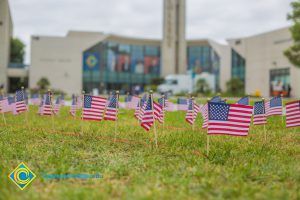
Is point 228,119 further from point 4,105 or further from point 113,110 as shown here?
point 4,105

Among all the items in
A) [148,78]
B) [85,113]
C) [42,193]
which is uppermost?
[148,78]

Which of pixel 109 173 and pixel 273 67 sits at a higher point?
pixel 273 67

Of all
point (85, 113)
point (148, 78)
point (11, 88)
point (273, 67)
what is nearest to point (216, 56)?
point (148, 78)

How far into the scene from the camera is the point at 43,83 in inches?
2456

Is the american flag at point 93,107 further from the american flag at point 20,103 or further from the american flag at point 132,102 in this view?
the american flag at point 132,102

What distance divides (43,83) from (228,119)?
57.8 metres

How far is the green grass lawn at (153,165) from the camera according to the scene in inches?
204

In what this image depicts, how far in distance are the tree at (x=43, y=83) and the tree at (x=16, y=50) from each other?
1621 centimetres

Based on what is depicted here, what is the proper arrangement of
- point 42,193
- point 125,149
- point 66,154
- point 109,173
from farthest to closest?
point 125,149 → point 66,154 → point 109,173 → point 42,193

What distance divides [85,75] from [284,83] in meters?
35.4

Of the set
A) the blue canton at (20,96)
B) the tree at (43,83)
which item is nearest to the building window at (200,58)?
the tree at (43,83)

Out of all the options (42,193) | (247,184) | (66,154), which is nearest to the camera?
(42,193)

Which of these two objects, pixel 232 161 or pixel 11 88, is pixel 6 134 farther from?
pixel 11 88

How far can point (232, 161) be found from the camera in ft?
23.6
